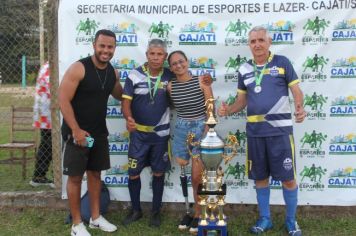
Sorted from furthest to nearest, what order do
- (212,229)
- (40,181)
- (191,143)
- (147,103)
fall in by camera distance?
(40,181) < (147,103) < (191,143) < (212,229)

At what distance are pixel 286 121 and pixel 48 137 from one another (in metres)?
3.05

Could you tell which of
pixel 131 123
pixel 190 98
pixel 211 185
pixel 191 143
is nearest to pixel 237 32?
pixel 190 98

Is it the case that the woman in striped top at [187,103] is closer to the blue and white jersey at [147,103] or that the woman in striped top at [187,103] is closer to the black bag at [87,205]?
the blue and white jersey at [147,103]

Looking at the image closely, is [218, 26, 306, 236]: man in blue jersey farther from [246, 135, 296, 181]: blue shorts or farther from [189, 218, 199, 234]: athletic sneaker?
[189, 218, 199, 234]: athletic sneaker

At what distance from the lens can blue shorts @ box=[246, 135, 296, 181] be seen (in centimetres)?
404

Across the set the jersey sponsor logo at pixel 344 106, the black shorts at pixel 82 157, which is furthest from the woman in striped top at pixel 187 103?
the jersey sponsor logo at pixel 344 106

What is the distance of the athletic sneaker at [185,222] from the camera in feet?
14.7

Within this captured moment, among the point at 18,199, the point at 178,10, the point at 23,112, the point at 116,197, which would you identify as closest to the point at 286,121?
the point at 178,10

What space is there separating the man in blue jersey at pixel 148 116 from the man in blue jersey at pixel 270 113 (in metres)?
0.65

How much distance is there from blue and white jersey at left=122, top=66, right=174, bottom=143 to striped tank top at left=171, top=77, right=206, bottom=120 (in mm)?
167

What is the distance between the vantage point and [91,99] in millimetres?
4117

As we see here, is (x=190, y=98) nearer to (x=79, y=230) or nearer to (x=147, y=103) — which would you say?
(x=147, y=103)

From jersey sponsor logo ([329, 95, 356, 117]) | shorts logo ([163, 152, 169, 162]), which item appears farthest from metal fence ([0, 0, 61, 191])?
jersey sponsor logo ([329, 95, 356, 117])

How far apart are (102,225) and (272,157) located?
1.77 metres
